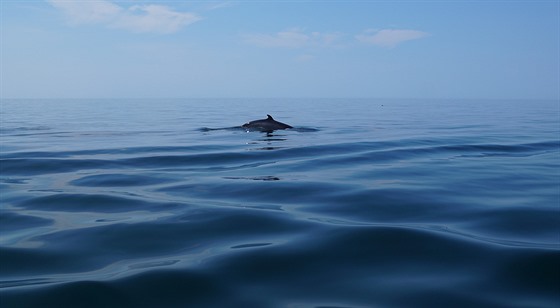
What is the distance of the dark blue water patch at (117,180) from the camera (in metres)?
9.52

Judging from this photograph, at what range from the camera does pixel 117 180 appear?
393 inches

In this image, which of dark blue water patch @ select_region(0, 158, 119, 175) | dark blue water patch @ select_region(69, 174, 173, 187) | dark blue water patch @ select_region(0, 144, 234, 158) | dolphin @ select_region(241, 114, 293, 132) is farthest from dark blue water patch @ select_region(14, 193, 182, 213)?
dolphin @ select_region(241, 114, 293, 132)

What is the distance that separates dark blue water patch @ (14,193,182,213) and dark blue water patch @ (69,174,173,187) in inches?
46.8

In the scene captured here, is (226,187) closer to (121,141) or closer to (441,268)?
(441,268)

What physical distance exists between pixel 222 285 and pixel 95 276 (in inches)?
43.4

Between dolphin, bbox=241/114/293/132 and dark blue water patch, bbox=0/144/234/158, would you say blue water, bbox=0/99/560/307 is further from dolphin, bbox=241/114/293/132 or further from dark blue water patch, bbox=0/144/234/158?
dolphin, bbox=241/114/293/132

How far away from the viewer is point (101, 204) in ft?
25.3

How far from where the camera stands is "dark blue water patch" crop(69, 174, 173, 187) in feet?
31.2

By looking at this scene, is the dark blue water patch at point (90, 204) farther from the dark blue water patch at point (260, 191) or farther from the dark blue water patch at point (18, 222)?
the dark blue water patch at point (260, 191)

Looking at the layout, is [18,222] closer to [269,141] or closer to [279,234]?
[279,234]

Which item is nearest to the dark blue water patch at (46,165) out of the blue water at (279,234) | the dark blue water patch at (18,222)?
the blue water at (279,234)

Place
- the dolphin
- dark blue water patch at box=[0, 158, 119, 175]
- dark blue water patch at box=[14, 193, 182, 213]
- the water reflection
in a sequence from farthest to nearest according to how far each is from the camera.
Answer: the dolphin < the water reflection < dark blue water patch at box=[0, 158, 119, 175] < dark blue water patch at box=[14, 193, 182, 213]

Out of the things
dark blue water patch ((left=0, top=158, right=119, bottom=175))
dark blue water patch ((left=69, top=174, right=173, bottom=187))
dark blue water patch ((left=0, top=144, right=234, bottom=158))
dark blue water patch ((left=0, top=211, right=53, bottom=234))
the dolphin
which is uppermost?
the dolphin

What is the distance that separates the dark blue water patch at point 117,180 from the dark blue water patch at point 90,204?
1.19 meters
